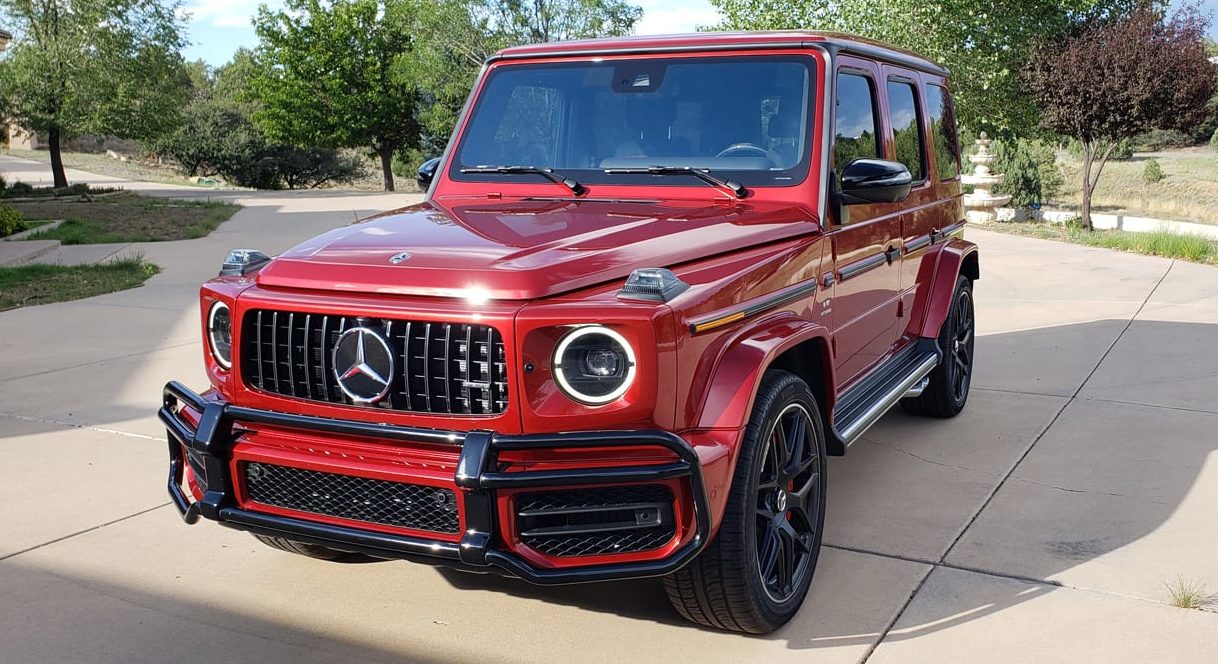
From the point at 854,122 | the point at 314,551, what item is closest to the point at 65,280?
the point at 314,551

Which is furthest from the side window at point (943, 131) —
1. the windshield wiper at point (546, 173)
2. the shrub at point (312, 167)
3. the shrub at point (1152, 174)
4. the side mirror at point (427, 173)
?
the shrub at point (312, 167)

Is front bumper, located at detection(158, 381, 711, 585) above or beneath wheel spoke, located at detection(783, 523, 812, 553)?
above

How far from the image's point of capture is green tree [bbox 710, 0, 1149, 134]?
78.7 feet

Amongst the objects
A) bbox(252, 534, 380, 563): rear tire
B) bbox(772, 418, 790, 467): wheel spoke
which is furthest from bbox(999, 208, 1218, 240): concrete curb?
bbox(252, 534, 380, 563): rear tire

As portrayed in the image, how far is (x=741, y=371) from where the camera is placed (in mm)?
3225

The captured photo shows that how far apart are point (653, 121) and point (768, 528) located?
1745mm

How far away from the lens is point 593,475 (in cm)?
291

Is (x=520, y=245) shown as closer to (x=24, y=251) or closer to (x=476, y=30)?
(x=24, y=251)

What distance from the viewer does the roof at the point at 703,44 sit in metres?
4.44

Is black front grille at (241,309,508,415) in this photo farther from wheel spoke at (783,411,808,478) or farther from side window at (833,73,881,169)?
side window at (833,73,881,169)

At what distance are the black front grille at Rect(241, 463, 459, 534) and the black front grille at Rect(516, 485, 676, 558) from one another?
225 millimetres

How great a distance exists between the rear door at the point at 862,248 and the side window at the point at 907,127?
0.74ft

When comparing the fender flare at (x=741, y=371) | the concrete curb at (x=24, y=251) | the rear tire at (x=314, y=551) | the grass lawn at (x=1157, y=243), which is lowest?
the grass lawn at (x=1157, y=243)

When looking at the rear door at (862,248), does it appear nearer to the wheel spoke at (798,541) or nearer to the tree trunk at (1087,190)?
the wheel spoke at (798,541)
